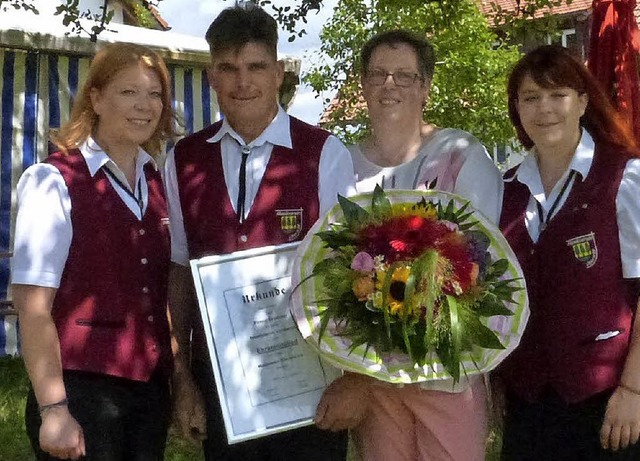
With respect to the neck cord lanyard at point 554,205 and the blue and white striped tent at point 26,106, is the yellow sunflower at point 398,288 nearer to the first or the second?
the neck cord lanyard at point 554,205

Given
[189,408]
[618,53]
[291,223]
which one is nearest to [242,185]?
[291,223]

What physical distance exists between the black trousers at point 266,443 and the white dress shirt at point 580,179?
943mm

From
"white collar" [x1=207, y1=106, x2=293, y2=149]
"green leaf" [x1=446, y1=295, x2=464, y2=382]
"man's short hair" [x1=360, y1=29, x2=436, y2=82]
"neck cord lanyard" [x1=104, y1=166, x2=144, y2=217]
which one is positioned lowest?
"green leaf" [x1=446, y1=295, x2=464, y2=382]

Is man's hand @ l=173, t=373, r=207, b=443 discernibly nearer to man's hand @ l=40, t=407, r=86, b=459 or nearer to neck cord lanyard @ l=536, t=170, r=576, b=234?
man's hand @ l=40, t=407, r=86, b=459

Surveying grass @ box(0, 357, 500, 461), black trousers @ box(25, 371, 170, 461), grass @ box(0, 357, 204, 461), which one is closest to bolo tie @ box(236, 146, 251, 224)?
black trousers @ box(25, 371, 170, 461)

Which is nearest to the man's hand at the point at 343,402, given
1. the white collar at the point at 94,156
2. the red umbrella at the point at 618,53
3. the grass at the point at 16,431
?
the white collar at the point at 94,156

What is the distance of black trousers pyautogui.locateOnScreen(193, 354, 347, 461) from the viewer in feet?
8.75

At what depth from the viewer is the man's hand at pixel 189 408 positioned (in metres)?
2.71

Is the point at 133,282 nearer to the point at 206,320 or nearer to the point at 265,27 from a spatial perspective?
the point at 206,320

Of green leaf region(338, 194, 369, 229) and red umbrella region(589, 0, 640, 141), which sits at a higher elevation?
red umbrella region(589, 0, 640, 141)

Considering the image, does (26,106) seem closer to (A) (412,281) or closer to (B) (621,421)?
(A) (412,281)

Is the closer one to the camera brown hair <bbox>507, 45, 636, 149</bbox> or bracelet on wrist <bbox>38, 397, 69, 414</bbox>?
bracelet on wrist <bbox>38, 397, 69, 414</bbox>

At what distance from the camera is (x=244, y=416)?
2.44 metres

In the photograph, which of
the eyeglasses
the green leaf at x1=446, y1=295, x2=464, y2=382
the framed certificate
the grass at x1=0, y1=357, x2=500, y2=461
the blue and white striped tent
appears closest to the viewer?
the green leaf at x1=446, y1=295, x2=464, y2=382
